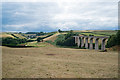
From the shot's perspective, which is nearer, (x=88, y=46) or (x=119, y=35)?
(x=119, y=35)

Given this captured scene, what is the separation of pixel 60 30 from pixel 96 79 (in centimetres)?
8258

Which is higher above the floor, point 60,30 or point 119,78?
point 60,30

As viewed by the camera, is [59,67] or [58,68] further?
[59,67]

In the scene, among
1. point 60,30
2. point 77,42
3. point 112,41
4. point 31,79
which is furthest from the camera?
point 60,30

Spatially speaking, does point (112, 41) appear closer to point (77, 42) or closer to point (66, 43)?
point (77, 42)

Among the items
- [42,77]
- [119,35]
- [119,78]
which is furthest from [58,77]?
[119,35]

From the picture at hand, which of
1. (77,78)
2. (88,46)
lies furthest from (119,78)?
(88,46)

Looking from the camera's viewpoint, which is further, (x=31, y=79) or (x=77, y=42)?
(x=77, y=42)

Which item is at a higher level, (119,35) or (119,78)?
(119,35)

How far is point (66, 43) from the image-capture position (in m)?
55.3

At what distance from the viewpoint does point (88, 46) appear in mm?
49750

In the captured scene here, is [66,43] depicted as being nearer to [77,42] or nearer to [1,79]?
[77,42]

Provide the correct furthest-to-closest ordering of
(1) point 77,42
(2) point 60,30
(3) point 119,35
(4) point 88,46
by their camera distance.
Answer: (2) point 60,30
(1) point 77,42
(4) point 88,46
(3) point 119,35

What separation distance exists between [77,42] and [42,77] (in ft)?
152
